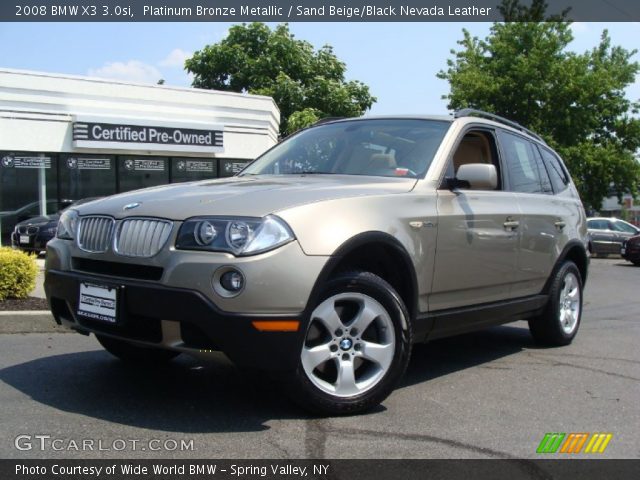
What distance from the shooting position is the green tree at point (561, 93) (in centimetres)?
3019

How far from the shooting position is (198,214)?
3.41 meters

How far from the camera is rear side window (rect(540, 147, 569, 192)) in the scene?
20.2ft

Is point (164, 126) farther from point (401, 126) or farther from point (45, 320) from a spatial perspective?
point (401, 126)

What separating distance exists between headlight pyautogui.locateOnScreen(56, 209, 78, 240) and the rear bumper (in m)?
0.62

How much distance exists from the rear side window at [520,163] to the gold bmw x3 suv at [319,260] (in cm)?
20

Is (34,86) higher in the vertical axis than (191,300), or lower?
higher

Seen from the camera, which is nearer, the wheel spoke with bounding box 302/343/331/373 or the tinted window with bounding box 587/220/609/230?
the wheel spoke with bounding box 302/343/331/373

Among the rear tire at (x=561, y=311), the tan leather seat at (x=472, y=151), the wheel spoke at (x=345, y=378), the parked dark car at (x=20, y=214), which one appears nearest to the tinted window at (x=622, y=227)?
the parked dark car at (x=20, y=214)

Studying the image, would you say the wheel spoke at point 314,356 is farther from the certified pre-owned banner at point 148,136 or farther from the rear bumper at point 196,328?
the certified pre-owned banner at point 148,136

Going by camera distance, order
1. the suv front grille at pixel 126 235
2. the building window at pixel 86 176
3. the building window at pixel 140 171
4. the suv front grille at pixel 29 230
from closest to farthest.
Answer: the suv front grille at pixel 126 235 < the suv front grille at pixel 29 230 < the building window at pixel 86 176 < the building window at pixel 140 171

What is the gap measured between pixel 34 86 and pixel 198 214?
16659 mm
